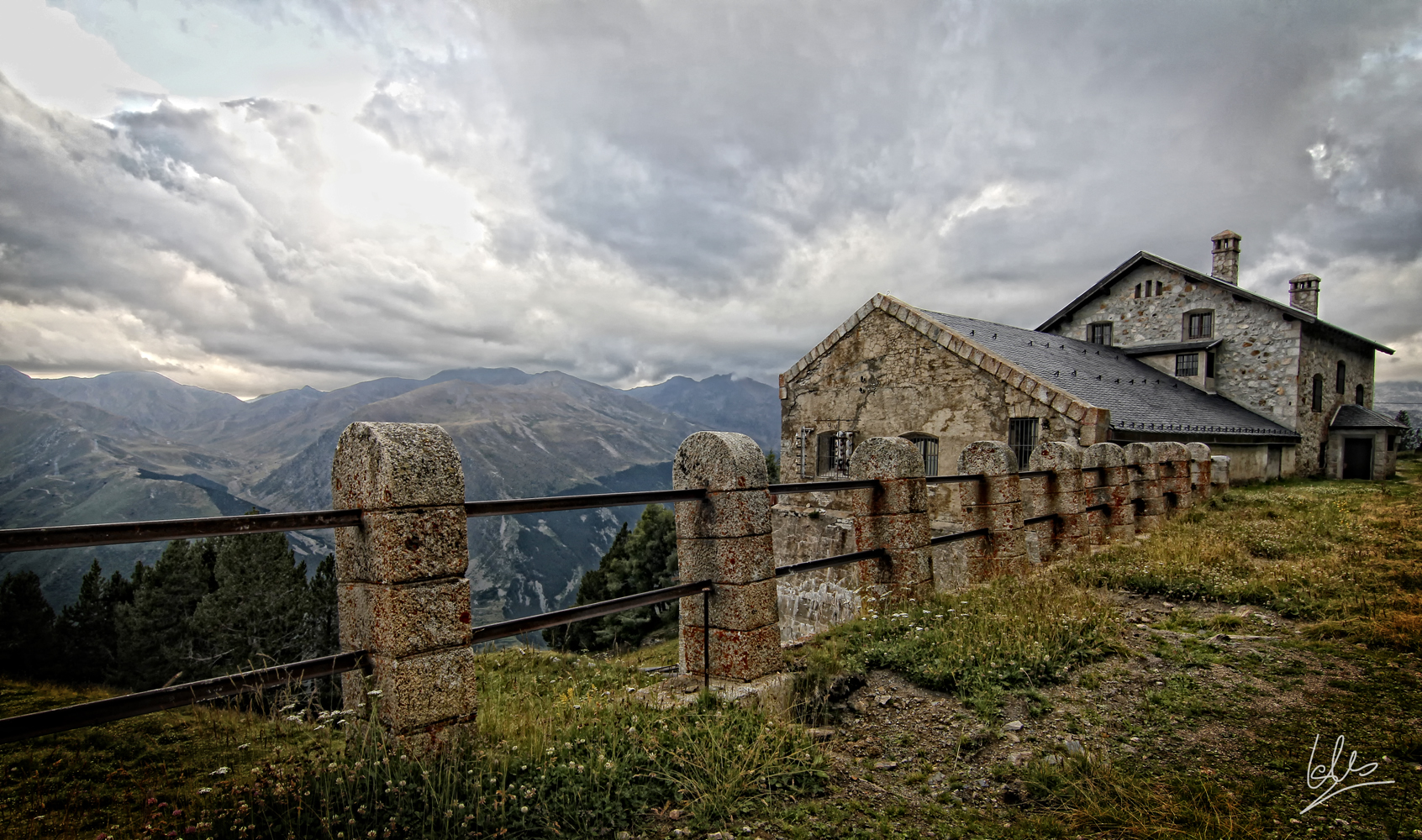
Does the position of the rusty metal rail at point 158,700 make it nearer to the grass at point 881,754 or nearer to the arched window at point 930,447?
the grass at point 881,754

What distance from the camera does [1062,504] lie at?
9211mm

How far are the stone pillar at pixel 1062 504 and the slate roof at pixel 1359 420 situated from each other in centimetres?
2827

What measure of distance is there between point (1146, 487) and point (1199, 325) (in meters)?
20.8

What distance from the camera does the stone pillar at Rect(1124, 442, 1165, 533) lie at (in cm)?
1132

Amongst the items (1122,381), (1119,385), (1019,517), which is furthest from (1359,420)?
(1019,517)

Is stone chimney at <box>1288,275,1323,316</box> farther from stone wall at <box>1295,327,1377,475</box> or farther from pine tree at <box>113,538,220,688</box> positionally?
pine tree at <box>113,538,220,688</box>

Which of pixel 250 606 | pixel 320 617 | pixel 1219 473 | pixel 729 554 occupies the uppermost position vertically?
pixel 729 554

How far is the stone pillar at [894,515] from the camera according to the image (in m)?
5.94

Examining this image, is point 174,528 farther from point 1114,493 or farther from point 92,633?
point 92,633

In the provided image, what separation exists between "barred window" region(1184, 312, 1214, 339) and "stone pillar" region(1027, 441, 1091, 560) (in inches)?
936

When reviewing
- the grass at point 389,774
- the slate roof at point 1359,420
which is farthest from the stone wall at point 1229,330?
the grass at point 389,774

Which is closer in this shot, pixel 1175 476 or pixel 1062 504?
pixel 1062 504

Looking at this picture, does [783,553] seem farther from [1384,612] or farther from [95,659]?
[95,659]

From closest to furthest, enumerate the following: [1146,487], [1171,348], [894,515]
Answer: [894,515] → [1146,487] → [1171,348]
